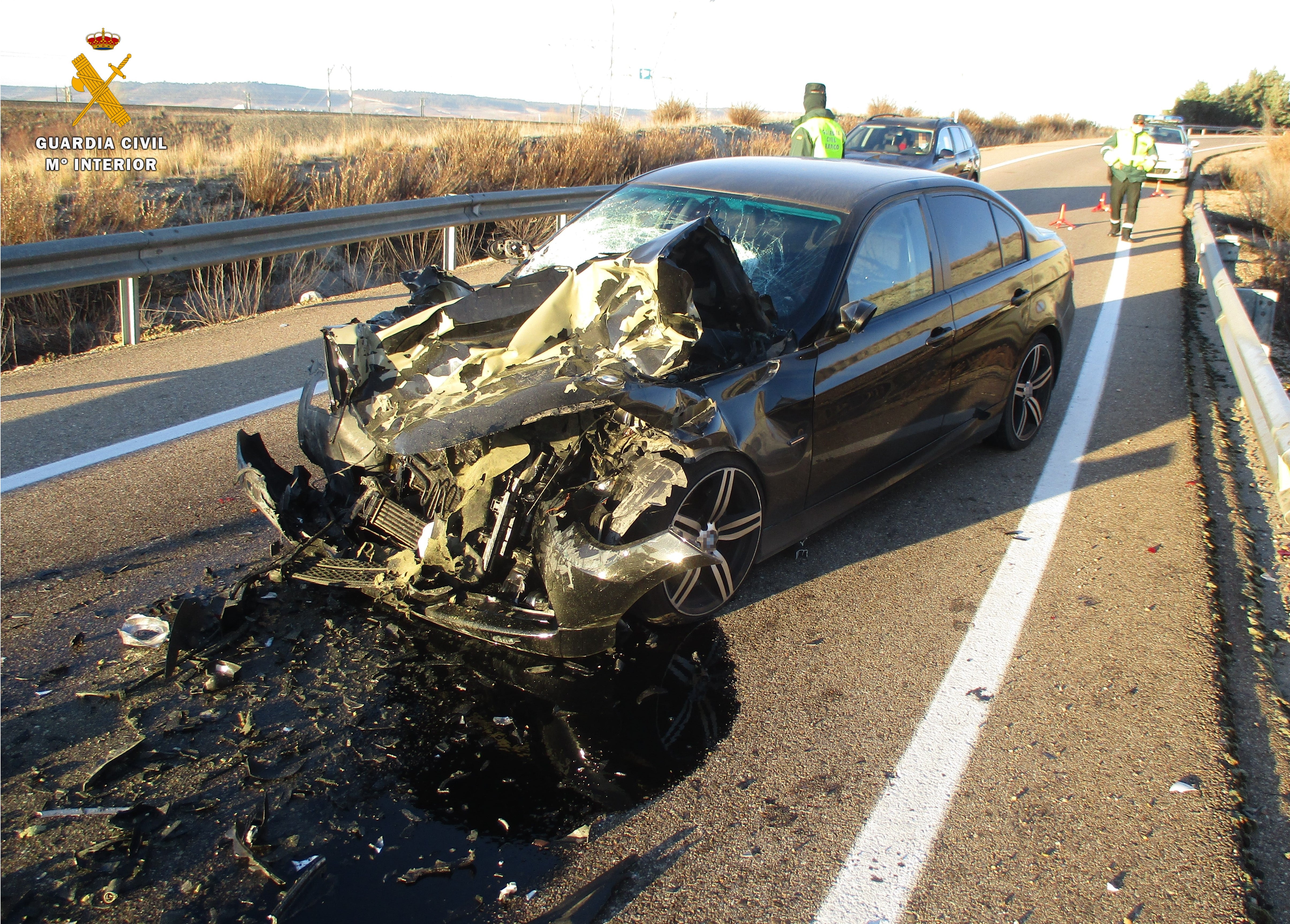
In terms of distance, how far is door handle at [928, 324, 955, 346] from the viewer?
4.47m

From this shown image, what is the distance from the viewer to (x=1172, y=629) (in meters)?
3.79

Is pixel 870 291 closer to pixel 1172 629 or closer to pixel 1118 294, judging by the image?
pixel 1172 629

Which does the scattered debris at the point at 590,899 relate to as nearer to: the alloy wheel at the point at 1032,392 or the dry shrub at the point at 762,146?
the alloy wheel at the point at 1032,392

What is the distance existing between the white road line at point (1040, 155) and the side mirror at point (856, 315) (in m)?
19.8

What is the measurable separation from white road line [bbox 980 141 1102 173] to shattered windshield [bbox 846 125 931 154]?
6.71 metres

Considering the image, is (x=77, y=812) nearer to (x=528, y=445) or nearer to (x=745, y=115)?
(x=528, y=445)

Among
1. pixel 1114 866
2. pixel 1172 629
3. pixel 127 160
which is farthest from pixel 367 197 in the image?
pixel 1114 866

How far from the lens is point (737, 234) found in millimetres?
4344

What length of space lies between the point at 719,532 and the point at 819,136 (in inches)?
313

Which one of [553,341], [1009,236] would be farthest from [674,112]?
[553,341]

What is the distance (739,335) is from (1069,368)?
193 inches

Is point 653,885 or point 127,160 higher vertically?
point 127,160

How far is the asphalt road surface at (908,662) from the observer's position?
2.47m

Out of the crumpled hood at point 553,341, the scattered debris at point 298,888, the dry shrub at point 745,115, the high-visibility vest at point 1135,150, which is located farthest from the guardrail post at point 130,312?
the dry shrub at point 745,115
